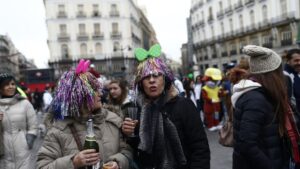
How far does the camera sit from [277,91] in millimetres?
2574

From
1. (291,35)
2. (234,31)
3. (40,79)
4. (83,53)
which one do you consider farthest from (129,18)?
(291,35)

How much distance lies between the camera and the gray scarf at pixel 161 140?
2.43 metres

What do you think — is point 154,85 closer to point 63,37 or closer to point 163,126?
point 163,126

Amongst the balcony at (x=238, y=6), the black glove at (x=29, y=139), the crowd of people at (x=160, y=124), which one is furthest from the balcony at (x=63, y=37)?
the crowd of people at (x=160, y=124)

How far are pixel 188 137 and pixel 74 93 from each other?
2.68ft

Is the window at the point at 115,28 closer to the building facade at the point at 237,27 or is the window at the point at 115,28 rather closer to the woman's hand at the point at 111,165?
the building facade at the point at 237,27

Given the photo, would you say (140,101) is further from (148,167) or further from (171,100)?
(148,167)

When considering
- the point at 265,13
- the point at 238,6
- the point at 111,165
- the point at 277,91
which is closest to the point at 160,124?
the point at 111,165

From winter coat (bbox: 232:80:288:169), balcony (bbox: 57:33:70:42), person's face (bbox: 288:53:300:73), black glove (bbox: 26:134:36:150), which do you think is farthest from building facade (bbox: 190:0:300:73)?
winter coat (bbox: 232:80:288:169)

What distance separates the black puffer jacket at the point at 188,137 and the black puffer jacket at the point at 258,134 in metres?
0.26

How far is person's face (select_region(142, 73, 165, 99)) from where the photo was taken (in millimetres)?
2559

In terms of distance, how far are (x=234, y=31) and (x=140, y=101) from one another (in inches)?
1754

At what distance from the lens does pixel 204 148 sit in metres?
2.52

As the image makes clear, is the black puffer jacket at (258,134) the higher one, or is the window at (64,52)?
the window at (64,52)
